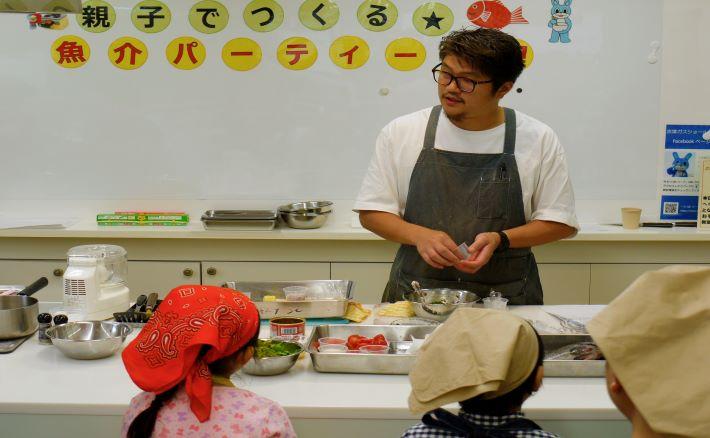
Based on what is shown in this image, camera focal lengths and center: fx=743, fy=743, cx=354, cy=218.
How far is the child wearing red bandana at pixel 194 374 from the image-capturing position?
63.6 inches

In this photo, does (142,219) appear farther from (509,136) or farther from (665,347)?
(665,347)

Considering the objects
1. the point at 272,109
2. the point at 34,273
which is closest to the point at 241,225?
the point at 272,109

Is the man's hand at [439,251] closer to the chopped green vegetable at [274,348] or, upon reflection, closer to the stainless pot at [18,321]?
the chopped green vegetable at [274,348]

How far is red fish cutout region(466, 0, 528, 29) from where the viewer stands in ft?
14.2

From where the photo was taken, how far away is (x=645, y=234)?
398 centimetres

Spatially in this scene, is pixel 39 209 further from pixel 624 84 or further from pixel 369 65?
pixel 624 84

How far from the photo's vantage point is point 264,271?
4.12 metres

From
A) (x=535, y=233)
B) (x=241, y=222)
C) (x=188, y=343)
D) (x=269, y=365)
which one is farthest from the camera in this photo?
(x=241, y=222)

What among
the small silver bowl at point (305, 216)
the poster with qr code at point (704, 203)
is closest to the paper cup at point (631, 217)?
the poster with qr code at point (704, 203)

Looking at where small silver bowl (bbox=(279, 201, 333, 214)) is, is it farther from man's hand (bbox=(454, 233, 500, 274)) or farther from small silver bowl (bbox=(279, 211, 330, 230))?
man's hand (bbox=(454, 233, 500, 274))

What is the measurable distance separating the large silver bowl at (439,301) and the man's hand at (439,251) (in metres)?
0.14

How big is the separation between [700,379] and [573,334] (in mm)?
1135

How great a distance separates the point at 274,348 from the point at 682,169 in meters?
3.20

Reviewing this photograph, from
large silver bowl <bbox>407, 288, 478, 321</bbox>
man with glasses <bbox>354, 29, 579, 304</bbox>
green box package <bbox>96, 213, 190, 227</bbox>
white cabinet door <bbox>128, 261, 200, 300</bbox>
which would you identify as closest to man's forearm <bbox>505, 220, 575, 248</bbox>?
man with glasses <bbox>354, 29, 579, 304</bbox>
